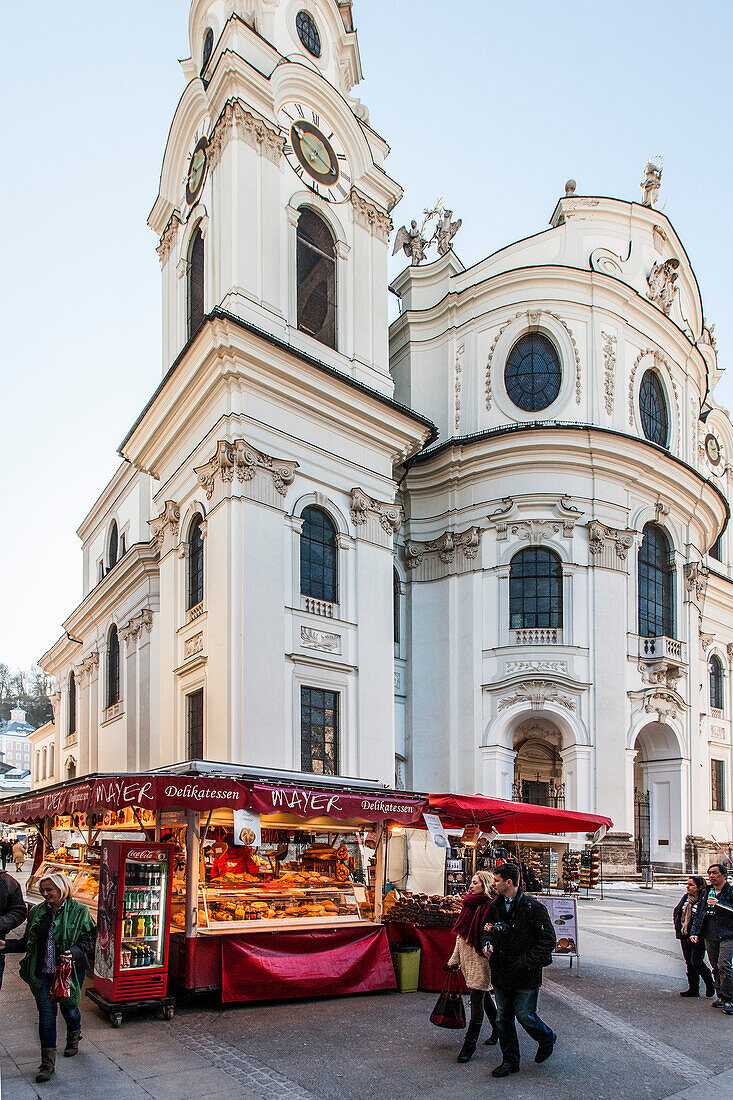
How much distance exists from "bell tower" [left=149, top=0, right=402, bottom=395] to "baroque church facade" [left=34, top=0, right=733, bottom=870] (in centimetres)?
9

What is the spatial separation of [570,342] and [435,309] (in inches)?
194

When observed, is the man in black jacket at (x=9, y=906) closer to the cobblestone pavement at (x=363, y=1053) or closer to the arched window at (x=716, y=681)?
the cobblestone pavement at (x=363, y=1053)

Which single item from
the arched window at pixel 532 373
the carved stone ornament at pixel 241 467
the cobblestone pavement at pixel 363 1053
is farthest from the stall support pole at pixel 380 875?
the arched window at pixel 532 373

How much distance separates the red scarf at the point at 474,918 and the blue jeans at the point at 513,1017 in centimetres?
49

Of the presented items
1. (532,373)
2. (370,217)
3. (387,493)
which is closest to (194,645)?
(387,493)

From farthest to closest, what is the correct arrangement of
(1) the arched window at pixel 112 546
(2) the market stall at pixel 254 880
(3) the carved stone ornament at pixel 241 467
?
(1) the arched window at pixel 112 546, (3) the carved stone ornament at pixel 241 467, (2) the market stall at pixel 254 880

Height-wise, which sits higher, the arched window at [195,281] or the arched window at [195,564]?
the arched window at [195,281]

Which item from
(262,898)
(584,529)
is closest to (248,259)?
(584,529)

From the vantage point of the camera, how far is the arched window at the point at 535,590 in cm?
2853

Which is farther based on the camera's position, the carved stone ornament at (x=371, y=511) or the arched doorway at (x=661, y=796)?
the arched doorway at (x=661, y=796)

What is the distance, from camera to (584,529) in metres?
29.0

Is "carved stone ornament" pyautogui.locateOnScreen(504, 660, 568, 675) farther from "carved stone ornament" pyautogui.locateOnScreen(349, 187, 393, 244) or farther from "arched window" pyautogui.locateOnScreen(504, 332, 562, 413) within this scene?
"carved stone ornament" pyautogui.locateOnScreen(349, 187, 393, 244)

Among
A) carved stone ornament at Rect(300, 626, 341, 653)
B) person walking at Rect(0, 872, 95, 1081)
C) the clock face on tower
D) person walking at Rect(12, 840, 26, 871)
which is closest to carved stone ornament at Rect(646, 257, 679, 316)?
the clock face on tower

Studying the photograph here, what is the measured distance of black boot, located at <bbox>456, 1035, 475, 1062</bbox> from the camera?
8562mm
